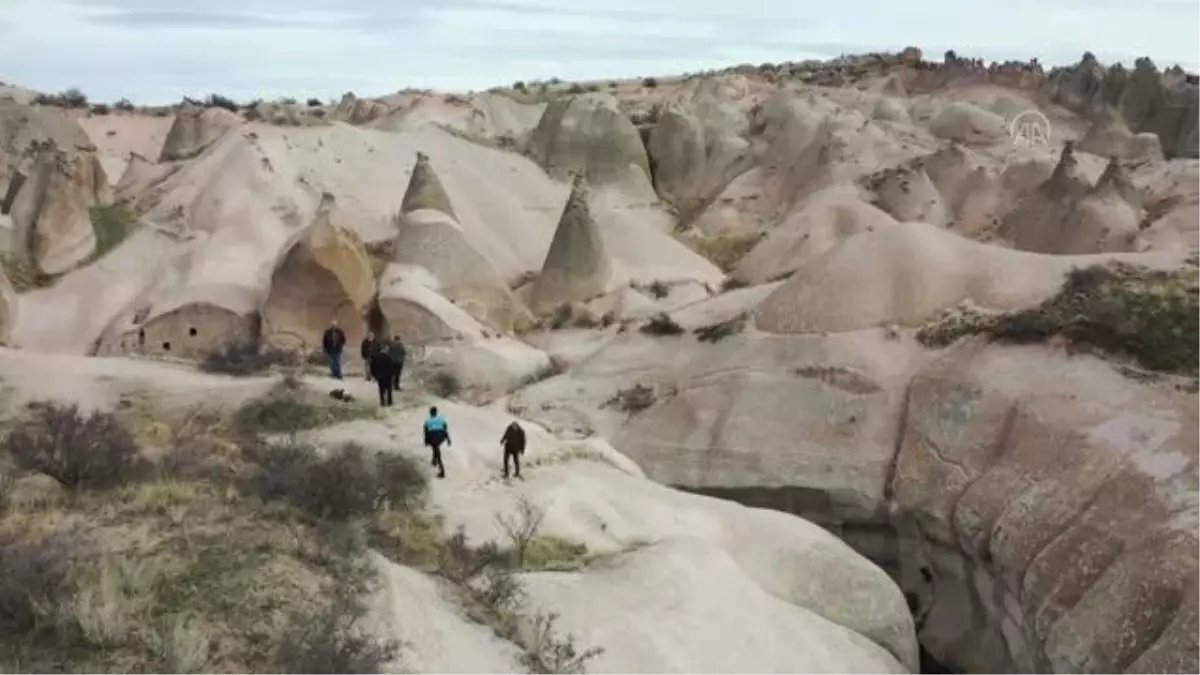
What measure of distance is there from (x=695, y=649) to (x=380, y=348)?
8104 mm

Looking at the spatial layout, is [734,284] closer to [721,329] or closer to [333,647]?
[721,329]

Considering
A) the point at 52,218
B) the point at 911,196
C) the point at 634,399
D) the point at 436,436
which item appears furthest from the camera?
the point at 911,196

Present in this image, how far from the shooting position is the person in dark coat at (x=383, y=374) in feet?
53.9

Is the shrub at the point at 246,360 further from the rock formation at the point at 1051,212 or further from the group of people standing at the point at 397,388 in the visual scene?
the rock formation at the point at 1051,212

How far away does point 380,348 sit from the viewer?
17.4 metres

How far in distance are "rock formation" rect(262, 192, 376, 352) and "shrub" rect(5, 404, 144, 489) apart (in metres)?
12.8

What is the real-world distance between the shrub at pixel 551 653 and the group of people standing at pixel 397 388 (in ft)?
13.7

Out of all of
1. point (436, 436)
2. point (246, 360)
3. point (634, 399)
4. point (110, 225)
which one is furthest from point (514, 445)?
point (110, 225)

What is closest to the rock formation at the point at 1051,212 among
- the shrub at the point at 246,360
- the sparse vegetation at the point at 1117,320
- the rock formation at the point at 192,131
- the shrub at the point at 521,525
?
the sparse vegetation at the point at 1117,320

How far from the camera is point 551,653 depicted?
9.62 metres

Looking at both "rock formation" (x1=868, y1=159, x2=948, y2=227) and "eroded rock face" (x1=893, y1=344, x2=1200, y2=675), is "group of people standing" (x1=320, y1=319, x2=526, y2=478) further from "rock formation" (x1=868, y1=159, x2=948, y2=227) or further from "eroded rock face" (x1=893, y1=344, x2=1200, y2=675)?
"rock formation" (x1=868, y1=159, x2=948, y2=227)

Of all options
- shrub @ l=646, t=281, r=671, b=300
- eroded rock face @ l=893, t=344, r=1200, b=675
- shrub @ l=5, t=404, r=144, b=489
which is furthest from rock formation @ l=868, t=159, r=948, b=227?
shrub @ l=5, t=404, r=144, b=489

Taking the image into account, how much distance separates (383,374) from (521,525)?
4382 mm

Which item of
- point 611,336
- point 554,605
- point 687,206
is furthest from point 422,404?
point 687,206
